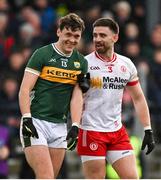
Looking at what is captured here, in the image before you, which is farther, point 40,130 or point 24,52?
point 24,52

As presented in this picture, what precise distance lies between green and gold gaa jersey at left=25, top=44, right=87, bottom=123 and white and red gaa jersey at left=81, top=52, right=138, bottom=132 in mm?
436

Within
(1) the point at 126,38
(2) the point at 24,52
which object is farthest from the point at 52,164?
(1) the point at 126,38

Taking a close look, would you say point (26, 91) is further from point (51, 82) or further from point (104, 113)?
point (104, 113)

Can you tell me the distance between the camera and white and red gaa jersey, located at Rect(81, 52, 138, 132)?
10.8 metres

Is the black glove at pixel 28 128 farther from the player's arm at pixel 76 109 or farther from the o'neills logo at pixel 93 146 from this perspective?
the o'neills logo at pixel 93 146

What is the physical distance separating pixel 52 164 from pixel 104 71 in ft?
Answer: 4.03

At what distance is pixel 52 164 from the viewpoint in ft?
34.0

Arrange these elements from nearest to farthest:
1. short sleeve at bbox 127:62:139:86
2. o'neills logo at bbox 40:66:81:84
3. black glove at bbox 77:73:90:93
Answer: o'neills logo at bbox 40:66:81:84 < black glove at bbox 77:73:90:93 < short sleeve at bbox 127:62:139:86

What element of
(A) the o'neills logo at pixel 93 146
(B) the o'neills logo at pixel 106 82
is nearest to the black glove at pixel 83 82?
(B) the o'neills logo at pixel 106 82

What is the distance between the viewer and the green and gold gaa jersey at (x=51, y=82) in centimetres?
1024

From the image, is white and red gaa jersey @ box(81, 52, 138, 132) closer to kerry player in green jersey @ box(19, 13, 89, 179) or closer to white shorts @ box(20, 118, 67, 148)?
kerry player in green jersey @ box(19, 13, 89, 179)

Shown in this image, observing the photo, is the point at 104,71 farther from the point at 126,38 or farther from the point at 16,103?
the point at 126,38

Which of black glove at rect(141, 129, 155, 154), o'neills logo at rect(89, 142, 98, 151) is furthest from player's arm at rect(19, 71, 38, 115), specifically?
black glove at rect(141, 129, 155, 154)

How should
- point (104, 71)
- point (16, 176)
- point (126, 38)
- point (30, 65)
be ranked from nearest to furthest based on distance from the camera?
point (30, 65), point (104, 71), point (16, 176), point (126, 38)
